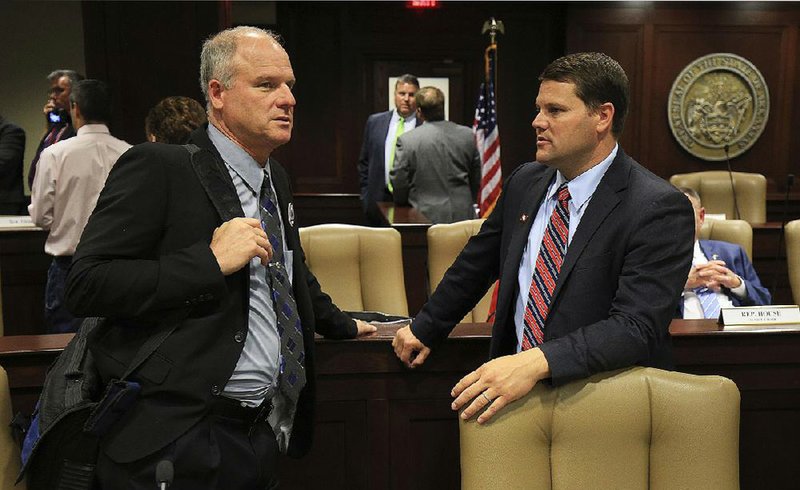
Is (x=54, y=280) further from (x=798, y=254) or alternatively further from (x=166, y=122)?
(x=798, y=254)

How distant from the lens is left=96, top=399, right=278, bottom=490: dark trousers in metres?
1.47

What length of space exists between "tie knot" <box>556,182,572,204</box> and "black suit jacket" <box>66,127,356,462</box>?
2.35ft

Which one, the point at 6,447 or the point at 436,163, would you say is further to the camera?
the point at 436,163

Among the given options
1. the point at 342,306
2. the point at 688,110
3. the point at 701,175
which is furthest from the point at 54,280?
the point at 688,110

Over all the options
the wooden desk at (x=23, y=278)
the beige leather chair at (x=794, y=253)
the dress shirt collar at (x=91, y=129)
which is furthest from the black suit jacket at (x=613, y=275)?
the wooden desk at (x=23, y=278)

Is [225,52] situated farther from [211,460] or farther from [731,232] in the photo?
[731,232]

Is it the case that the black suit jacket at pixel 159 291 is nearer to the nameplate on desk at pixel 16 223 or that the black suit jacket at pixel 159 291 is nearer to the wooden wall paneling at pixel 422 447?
the wooden wall paneling at pixel 422 447

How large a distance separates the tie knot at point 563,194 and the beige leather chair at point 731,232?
1867mm

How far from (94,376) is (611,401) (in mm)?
948

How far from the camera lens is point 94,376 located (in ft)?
4.94

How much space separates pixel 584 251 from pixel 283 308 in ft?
2.08

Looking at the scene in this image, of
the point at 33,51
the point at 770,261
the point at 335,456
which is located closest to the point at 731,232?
the point at 770,261

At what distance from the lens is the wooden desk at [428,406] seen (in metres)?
2.11

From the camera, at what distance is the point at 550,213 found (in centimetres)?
184
